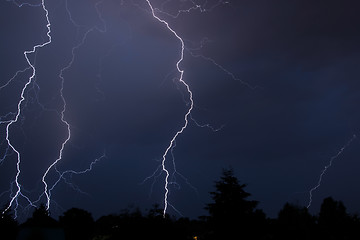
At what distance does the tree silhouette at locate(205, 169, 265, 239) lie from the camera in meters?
12.1

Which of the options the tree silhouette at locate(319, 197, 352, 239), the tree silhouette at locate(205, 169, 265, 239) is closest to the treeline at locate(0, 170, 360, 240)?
the tree silhouette at locate(205, 169, 265, 239)

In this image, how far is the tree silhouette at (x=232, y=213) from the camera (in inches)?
478

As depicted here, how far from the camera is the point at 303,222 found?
11.7 metres

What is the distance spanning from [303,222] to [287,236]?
33.2 inches

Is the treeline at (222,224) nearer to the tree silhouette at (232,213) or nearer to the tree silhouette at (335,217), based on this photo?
the tree silhouette at (232,213)

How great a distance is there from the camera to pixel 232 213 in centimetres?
1245

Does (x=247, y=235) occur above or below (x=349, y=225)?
below

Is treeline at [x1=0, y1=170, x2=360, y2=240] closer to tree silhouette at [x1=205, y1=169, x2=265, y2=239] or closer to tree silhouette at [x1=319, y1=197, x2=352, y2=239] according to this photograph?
tree silhouette at [x1=205, y1=169, x2=265, y2=239]

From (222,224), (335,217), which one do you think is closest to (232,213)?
(222,224)

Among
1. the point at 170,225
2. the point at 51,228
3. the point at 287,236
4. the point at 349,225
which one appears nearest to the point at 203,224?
the point at 170,225

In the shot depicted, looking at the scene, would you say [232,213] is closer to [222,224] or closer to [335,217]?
[222,224]

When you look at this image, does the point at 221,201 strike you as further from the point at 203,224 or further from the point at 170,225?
the point at 170,225

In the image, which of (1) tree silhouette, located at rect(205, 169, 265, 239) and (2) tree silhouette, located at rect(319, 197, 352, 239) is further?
(2) tree silhouette, located at rect(319, 197, 352, 239)

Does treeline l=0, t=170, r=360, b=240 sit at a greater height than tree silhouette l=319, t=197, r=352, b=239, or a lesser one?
lesser
